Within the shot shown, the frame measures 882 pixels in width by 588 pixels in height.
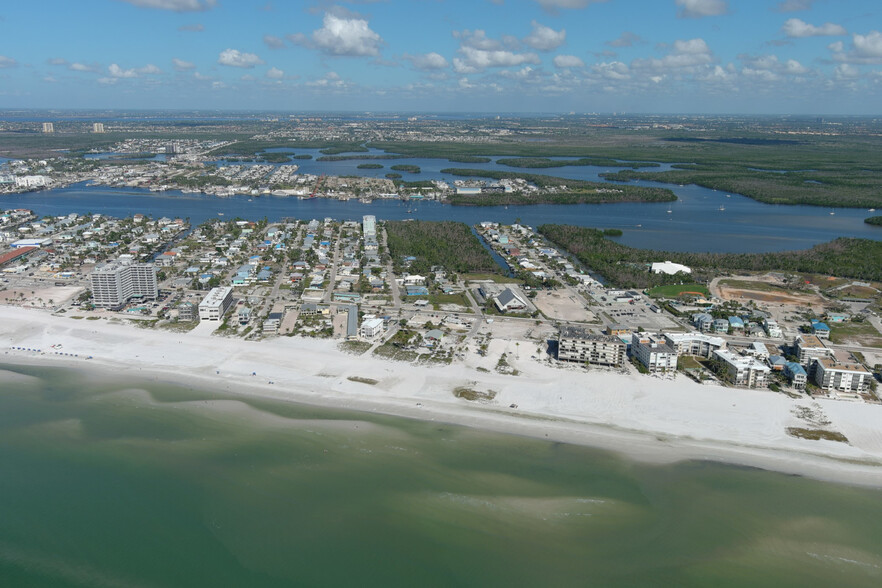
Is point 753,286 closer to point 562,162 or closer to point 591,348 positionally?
point 591,348

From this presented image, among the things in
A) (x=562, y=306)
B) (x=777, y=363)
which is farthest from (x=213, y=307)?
(x=777, y=363)

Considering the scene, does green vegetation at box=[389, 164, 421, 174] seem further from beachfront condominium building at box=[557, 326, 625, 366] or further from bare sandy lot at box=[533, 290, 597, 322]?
beachfront condominium building at box=[557, 326, 625, 366]

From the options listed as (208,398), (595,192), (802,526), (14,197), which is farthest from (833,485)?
→ (14,197)

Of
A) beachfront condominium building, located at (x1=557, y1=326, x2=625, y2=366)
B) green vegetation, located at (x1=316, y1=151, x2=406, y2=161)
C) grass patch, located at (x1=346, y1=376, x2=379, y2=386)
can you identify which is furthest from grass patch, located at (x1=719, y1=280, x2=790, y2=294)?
green vegetation, located at (x1=316, y1=151, x2=406, y2=161)

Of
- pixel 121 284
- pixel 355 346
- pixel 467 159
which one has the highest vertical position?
pixel 467 159

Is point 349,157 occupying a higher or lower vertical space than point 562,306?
higher

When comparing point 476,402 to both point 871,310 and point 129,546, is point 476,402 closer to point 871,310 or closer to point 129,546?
point 129,546
